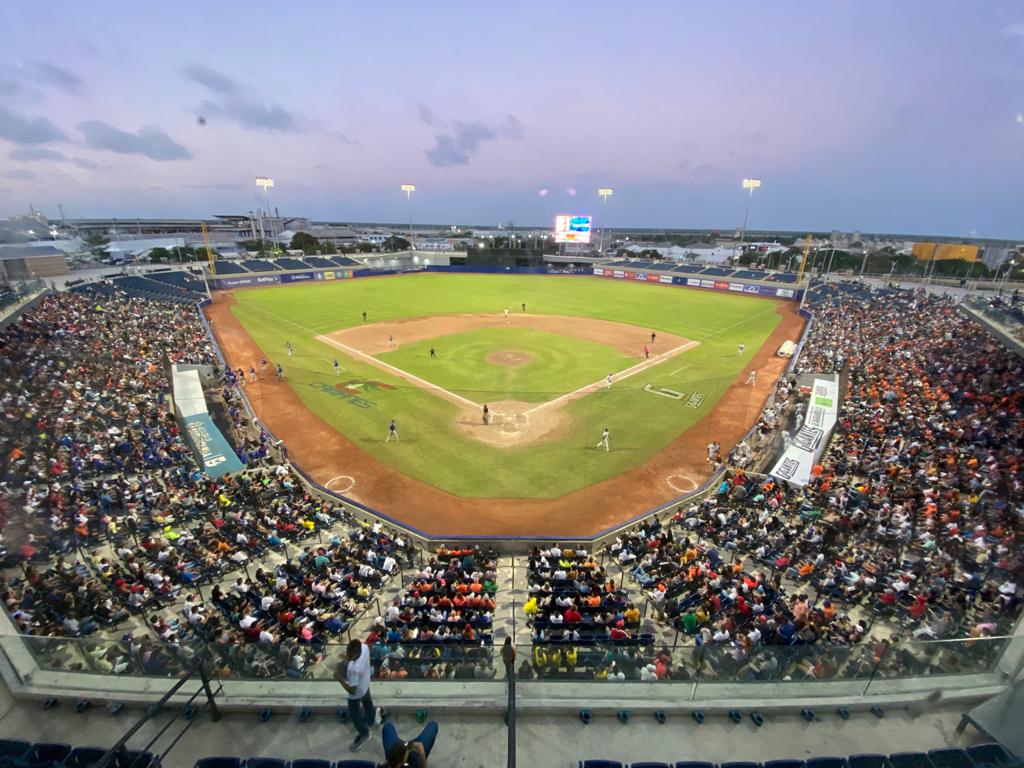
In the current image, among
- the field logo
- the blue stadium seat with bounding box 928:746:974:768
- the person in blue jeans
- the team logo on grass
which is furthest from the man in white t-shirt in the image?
the field logo

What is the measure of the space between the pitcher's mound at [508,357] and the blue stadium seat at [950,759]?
28.9 metres

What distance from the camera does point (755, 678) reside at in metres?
6.47

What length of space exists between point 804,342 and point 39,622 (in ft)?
147

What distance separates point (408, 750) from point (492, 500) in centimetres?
1401

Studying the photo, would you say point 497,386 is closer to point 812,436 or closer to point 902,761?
point 812,436

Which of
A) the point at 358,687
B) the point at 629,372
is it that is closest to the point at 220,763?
the point at 358,687

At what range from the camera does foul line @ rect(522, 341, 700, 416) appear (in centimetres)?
2669

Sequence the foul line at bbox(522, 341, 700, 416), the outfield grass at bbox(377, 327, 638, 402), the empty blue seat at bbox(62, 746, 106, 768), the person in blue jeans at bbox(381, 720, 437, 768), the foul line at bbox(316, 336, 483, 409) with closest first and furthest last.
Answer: the person in blue jeans at bbox(381, 720, 437, 768) < the empty blue seat at bbox(62, 746, 106, 768) < the foul line at bbox(522, 341, 700, 416) < the foul line at bbox(316, 336, 483, 409) < the outfield grass at bbox(377, 327, 638, 402)

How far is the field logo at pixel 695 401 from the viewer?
Answer: 87.7ft

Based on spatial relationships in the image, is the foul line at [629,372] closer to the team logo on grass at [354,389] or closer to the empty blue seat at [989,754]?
the team logo on grass at [354,389]

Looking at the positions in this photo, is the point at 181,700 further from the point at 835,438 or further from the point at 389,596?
the point at 835,438

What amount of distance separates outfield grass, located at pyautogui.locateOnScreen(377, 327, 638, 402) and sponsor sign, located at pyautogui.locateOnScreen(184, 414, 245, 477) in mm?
12433

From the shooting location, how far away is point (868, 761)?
5312 millimetres

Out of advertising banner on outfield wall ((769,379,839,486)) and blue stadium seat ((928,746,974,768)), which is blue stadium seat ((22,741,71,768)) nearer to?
blue stadium seat ((928,746,974,768))
